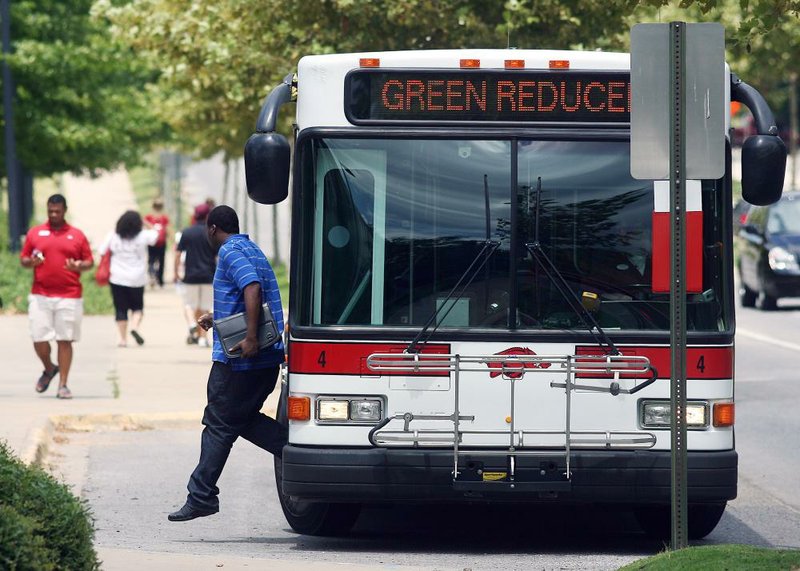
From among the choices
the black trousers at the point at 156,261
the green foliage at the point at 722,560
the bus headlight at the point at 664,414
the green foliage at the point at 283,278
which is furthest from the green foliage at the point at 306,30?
the green foliage at the point at 722,560

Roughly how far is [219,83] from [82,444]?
10242 millimetres

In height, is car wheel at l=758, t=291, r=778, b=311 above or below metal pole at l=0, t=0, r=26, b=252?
below

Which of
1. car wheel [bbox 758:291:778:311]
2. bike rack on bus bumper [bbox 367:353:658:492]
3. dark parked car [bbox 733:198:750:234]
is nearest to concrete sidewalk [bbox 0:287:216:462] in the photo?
bike rack on bus bumper [bbox 367:353:658:492]

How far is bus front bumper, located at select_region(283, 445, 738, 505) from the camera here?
828cm

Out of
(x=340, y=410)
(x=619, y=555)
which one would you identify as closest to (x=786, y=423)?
(x=619, y=555)

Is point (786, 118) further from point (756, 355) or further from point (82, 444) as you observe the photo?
point (82, 444)

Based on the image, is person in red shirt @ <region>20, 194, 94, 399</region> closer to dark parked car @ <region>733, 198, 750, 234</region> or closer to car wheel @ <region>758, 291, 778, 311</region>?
car wheel @ <region>758, 291, 778, 311</region>

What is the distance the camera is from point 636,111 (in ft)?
24.0

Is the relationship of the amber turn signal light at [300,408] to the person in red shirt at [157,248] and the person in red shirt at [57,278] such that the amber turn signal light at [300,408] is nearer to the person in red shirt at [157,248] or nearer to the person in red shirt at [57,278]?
the person in red shirt at [57,278]

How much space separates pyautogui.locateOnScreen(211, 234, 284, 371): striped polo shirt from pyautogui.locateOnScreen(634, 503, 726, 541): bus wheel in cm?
219

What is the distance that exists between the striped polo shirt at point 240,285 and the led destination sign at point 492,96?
103cm

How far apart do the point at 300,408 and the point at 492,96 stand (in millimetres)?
1881

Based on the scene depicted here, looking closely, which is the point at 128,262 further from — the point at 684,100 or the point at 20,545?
the point at 20,545

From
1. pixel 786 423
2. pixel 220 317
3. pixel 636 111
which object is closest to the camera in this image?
pixel 636 111
